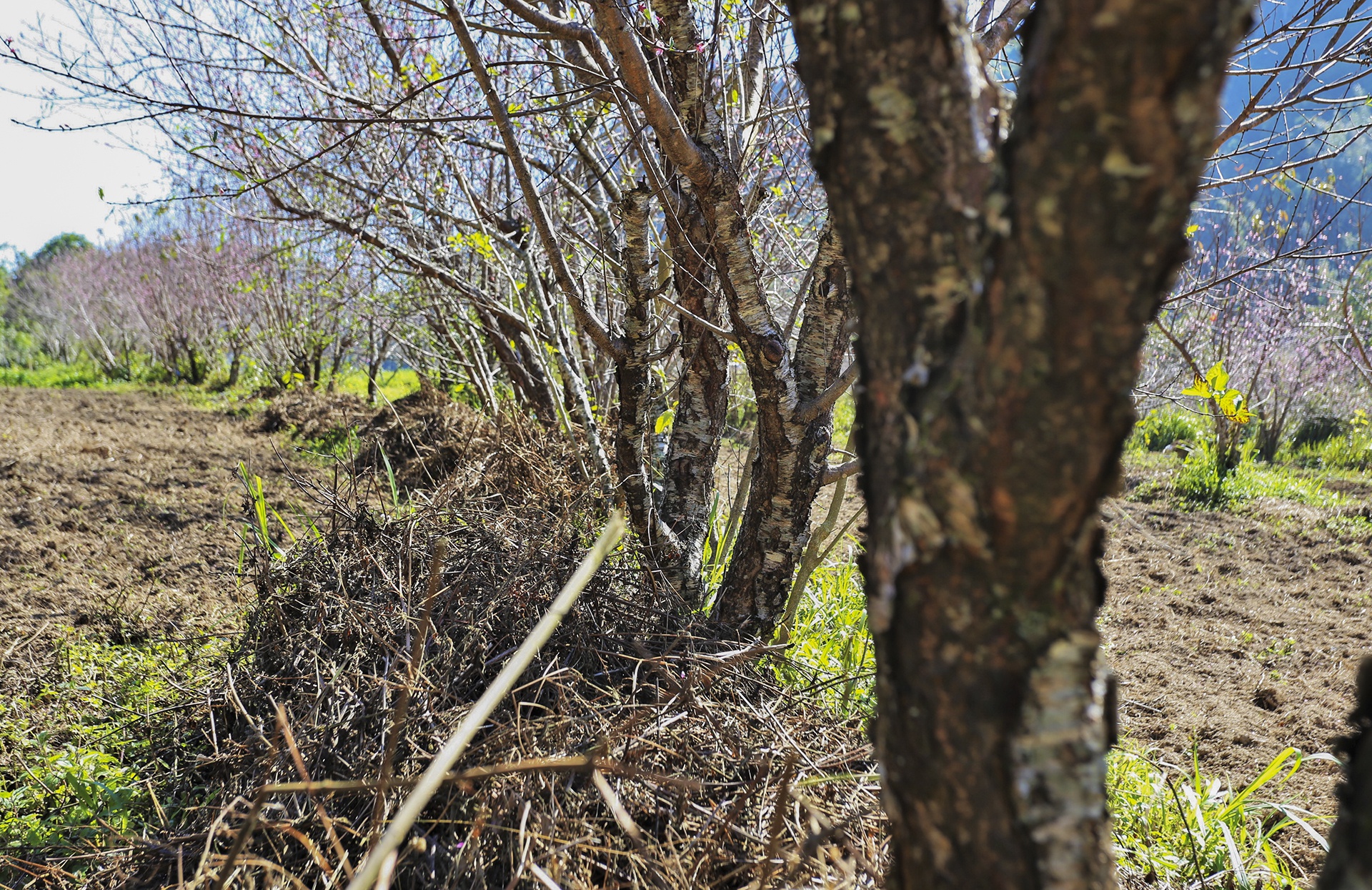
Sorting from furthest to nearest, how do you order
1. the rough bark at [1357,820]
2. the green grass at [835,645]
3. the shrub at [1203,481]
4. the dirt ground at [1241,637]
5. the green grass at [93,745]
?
the shrub at [1203,481] < the dirt ground at [1241,637] < the green grass at [835,645] < the green grass at [93,745] < the rough bark at [1357,820]

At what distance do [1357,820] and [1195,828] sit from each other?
7.71ft

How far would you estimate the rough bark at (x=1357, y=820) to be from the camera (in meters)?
0.62

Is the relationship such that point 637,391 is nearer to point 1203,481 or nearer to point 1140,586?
point 1140,586

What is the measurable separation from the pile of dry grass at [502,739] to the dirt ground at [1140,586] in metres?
1.29

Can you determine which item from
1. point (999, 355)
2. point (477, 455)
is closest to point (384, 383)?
→ point (477, 455)

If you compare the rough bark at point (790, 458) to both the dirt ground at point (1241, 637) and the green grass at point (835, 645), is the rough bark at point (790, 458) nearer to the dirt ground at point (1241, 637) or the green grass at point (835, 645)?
the green grass at point (835, 645)

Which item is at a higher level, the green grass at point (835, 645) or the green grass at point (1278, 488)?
the green grass at point (1278, 488)

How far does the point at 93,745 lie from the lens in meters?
2.61

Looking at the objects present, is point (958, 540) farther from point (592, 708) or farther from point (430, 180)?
point (430, 180)

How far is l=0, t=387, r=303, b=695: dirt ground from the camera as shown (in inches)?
143

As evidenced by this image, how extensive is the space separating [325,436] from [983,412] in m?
8.18

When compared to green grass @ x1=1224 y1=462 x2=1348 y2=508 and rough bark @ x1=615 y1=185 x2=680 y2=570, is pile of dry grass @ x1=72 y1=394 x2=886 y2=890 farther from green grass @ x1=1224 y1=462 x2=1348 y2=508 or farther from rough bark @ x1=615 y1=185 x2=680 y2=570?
green grass @ x1=1224 y1=462 x2=1348 y2=508

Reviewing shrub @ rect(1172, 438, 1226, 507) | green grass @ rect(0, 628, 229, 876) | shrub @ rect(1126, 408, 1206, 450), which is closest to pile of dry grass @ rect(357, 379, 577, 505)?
green grass @ rect(0, 628, 229, 876)

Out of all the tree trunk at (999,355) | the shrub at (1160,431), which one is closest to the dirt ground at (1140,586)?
the tree trunk at (999,355)
